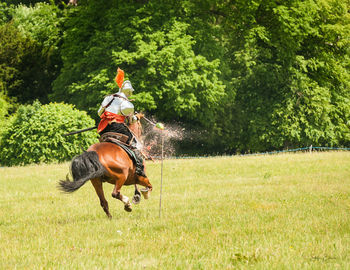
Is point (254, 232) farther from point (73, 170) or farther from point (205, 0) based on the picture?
point (205, 0)

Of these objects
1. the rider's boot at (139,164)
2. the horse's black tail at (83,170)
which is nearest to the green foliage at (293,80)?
the rider's boot at (139,164)

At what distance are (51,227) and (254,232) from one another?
3.83m

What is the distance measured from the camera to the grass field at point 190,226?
6508mm

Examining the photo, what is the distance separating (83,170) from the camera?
9023 millimetres

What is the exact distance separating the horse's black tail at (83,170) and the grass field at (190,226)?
82cm

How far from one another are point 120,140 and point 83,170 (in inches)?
53.4

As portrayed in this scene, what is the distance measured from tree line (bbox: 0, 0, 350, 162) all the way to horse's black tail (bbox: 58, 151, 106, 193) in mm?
15424

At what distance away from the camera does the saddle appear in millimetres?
9984

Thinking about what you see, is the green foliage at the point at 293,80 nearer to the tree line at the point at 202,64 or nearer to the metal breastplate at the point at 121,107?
the tree line at the point at 202,64

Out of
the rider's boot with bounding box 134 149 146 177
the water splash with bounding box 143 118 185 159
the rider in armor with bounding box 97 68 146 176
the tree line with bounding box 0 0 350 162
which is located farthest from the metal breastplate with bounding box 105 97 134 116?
the water splash with bounding box 143 118 185 159

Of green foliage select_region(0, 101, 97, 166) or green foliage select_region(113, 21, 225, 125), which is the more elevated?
green foliage select_region(113, 21, 225, 125)

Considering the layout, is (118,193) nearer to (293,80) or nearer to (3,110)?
(3,110)

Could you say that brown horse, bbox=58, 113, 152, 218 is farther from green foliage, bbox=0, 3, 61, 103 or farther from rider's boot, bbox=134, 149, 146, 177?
green foliage, bbox=0, 3, 61, 103

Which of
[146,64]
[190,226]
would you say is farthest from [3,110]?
[190,226]
